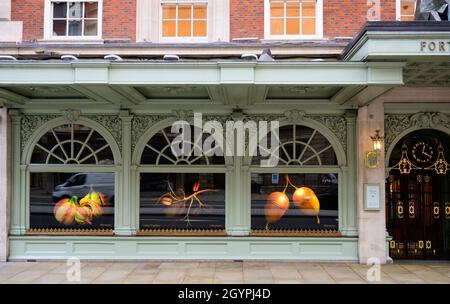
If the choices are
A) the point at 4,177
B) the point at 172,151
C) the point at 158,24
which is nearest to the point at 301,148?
the point at 172,151

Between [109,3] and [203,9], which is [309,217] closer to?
[203,9]

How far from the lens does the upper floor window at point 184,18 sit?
10.4 metres

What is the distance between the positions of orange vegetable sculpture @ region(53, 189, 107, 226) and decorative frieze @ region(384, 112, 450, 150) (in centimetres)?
636

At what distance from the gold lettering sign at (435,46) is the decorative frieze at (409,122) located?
2.65 meters

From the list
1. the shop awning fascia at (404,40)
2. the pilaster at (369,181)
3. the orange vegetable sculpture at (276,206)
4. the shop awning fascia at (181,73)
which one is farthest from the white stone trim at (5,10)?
the pilaster at (369,181)

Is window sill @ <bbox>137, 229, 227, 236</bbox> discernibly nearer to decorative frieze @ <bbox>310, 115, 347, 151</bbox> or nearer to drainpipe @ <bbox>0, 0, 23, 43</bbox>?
decorative frieze @ <bbox>310, 115, 347, 151</bbox>

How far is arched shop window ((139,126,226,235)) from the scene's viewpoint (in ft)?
32.0

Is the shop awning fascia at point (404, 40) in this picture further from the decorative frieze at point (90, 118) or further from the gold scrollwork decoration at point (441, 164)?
the decorative frieze at point (90, 118)

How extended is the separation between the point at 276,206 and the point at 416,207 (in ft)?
10.5

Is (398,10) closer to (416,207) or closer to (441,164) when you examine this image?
(441,164)

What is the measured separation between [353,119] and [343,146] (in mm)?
615

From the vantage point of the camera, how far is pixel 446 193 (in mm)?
10039

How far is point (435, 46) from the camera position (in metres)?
7.19
